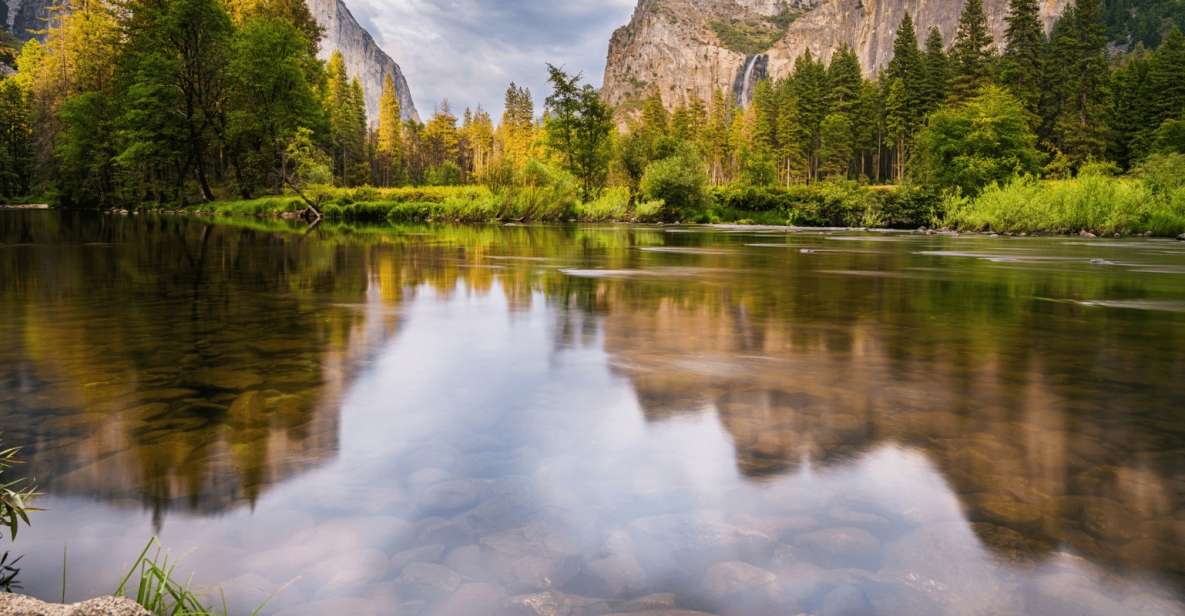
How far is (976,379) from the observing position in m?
5.61

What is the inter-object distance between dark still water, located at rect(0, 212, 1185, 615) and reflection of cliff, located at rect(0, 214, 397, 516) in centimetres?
3

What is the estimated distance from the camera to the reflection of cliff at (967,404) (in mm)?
3119

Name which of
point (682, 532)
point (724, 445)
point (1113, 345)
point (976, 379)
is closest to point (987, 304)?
point (1113, 345)

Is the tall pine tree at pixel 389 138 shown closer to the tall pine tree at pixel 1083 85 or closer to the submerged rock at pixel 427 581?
the tall pine tree at pixel 1083 85

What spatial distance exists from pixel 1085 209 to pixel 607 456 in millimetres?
37134

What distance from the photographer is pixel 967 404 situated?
4.89m

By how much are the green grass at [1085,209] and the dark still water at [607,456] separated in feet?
92.7

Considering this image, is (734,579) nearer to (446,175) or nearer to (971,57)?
(971,57)

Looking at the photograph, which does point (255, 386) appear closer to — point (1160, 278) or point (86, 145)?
point (1160, 278)

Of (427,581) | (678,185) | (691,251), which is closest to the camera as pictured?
(427,581)

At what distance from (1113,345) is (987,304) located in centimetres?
307

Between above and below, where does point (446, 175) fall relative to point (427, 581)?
above

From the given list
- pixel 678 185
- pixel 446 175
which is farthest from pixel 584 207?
pixel 446 175

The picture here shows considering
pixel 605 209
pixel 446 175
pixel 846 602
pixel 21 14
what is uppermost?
pixel 21 14
